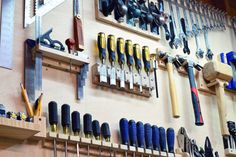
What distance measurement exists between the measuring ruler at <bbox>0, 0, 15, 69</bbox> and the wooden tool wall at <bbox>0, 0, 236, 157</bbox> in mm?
32

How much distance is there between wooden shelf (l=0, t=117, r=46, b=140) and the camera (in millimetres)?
1753

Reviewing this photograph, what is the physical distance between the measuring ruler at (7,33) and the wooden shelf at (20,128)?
0.32 metres

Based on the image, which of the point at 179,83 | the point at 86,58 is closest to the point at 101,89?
the point at 86,58

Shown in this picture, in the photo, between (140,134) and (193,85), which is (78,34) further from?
(193,85)

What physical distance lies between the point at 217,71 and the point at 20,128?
1.49m

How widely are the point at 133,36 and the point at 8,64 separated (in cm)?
88

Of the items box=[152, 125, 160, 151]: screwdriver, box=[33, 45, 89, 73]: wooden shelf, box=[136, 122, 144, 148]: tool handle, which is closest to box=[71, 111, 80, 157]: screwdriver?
box=[33, 45, 89, 73]: wooden shelf

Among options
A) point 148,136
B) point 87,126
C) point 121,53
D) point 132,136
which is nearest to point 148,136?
point 148,136

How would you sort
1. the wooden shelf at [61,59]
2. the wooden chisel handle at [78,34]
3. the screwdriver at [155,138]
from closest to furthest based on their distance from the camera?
the wooden shelf at [61,59], the wooden chisel handle at [78,34], the screwdriver at [155,138]

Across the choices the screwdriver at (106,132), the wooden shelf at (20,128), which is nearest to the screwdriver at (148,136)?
the screwdriver at (106,132)

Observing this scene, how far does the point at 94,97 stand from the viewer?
2262 mm

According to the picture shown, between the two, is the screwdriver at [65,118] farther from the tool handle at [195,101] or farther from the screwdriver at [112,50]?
the tool handle at [195,101]

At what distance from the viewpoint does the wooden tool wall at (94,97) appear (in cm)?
197

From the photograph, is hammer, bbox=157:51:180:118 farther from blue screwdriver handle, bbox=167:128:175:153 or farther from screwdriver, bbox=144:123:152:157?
screwdriver, bbox=144:123:152:157
